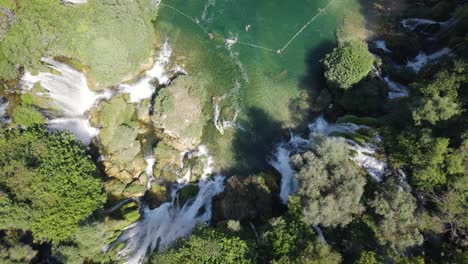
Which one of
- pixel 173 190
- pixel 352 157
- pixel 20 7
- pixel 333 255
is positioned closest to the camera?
pixel 333 255

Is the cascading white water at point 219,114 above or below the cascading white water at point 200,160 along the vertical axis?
above

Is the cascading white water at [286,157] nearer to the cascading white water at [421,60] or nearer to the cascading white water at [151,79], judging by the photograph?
the cascading white water at [421,60]

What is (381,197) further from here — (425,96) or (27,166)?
(27,166)

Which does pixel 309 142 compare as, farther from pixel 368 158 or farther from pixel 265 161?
pixel 368 158

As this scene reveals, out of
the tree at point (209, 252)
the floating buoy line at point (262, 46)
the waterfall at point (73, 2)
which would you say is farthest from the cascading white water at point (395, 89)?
the waterfall at point (73, 2)

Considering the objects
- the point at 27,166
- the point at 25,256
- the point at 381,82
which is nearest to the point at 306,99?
the point at 381,82
